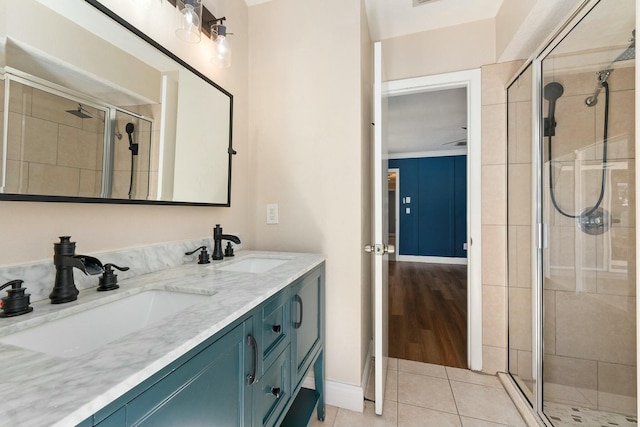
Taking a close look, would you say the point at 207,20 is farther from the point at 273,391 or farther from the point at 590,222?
the point at 590,222

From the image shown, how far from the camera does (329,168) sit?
5.08 ft

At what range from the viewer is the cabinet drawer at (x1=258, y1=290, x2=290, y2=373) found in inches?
32.5

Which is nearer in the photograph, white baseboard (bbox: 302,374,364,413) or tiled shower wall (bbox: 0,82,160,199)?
tiled shower wall (bbox: 0,82,160,199)

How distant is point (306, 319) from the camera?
1.21 meters

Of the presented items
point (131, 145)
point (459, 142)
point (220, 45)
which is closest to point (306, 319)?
point (131, 145)

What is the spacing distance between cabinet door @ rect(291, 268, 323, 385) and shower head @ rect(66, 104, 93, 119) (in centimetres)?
89

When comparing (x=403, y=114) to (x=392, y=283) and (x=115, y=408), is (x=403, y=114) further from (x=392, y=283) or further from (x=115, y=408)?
(x=115, y=408)

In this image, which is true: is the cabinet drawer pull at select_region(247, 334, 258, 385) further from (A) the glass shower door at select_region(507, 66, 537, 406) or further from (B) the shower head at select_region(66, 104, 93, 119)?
A: (A) the glass shower door at select_region(507, 66, 537, 406)

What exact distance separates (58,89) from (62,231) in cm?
41

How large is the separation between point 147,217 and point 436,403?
5.89ft

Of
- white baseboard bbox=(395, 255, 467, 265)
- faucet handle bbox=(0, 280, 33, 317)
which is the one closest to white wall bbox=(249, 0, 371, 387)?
faucet handle bbox=(0, 280, 33, 317)

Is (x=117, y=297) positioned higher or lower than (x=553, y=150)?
lower

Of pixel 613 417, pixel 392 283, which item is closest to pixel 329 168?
pixel 613 417

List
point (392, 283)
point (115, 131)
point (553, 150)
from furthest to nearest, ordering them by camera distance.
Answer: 1. point (392, 283)
2. point (553, 150)
3. point (115, 131)
